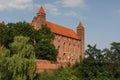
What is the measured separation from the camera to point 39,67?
1779 inches

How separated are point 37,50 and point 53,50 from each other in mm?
2978

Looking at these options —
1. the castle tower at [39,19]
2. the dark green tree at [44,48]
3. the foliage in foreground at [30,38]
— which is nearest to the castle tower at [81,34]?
the castle tower at [39,19]

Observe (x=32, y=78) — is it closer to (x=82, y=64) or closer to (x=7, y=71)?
(x=7, y=71)

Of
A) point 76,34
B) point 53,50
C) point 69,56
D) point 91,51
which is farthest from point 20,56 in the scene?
point 76,34

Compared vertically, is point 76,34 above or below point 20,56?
above

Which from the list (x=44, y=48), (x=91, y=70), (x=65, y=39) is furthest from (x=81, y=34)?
(x=91, y=70)

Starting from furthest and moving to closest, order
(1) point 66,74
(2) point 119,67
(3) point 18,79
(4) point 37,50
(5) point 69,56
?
(5) point 69,56 → (4) point 37,50 → (2) point 119,67 → (1) point 66,74 → (3) point 18,79

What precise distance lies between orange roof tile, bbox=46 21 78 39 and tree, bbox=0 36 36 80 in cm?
3086

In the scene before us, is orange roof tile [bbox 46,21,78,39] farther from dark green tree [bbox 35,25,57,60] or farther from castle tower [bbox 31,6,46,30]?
dark green tree [bbox 35,25,57,60]

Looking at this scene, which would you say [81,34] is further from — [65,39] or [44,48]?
[44,48]

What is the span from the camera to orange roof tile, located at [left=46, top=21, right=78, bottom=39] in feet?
224

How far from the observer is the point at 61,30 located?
71938 mm

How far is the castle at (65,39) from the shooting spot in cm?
6375

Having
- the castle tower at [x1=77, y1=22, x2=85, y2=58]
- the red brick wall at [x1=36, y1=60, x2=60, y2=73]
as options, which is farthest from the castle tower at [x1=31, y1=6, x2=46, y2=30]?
the castle tower at [x1=77, y1=22, x2=85, y2=58]
